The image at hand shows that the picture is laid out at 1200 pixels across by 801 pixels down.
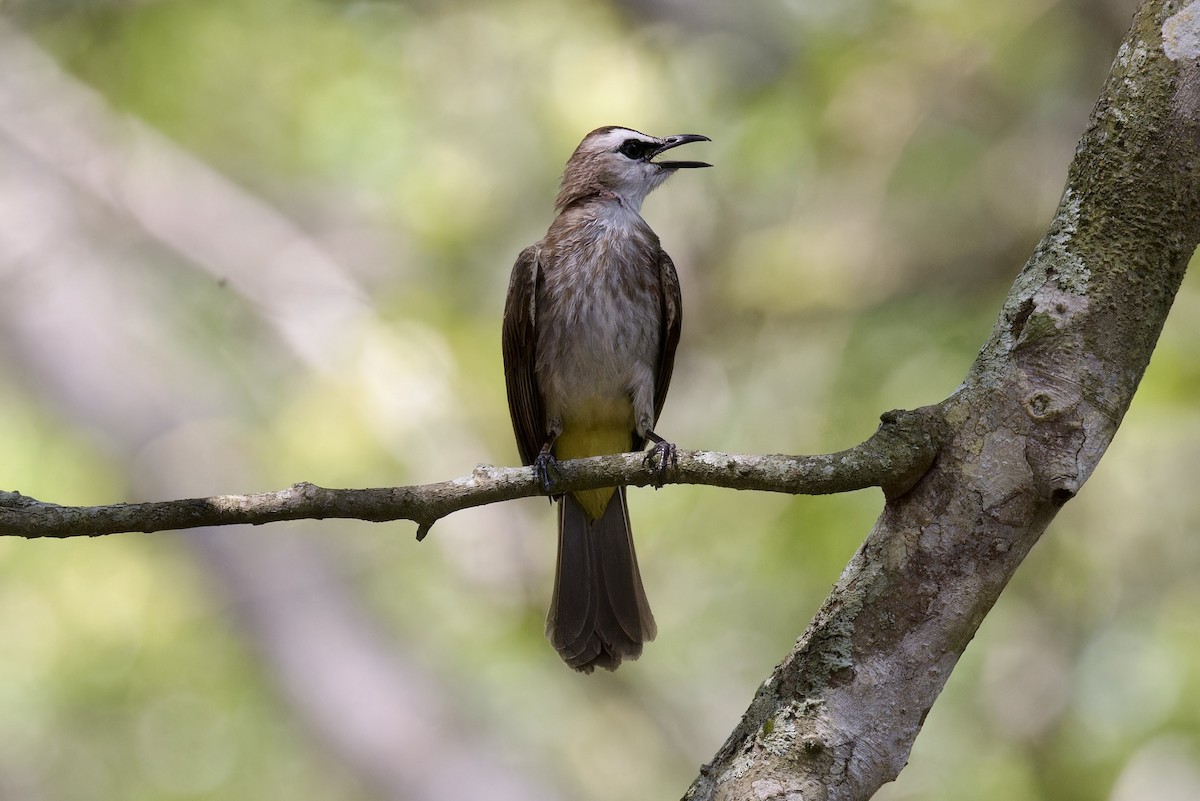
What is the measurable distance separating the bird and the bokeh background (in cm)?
199

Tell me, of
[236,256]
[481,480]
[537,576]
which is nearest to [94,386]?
[236,256]

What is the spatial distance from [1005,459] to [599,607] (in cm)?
219

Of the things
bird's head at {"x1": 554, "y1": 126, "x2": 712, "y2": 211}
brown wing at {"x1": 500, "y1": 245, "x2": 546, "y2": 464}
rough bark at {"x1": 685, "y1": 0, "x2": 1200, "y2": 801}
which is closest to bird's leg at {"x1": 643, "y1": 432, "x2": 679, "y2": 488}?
rough bark at {"x1": 685, "y1": 0, "x2": 1200, "y2": 801}

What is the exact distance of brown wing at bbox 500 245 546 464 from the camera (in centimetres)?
477

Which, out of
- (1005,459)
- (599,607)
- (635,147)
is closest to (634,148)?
(635,147)

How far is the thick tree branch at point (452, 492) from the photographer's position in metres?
2.51

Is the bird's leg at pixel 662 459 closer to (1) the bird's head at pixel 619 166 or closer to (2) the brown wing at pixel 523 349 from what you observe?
(2) the brown wing at pixel 523 349

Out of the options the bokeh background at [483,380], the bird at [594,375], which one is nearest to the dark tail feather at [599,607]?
the bird at [594,375]

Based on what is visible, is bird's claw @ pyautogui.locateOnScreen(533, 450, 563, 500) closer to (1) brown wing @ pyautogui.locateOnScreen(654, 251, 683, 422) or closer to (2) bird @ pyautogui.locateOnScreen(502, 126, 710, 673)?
(2) bird @ pyautogui.locateOnScreen(502, 126, 710, 673)

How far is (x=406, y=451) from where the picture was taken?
7.30 meters

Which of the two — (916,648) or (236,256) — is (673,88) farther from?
(916,648)

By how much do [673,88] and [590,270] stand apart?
355 centimetres

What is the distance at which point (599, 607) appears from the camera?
4.48 m

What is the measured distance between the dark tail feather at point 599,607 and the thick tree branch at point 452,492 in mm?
1691
